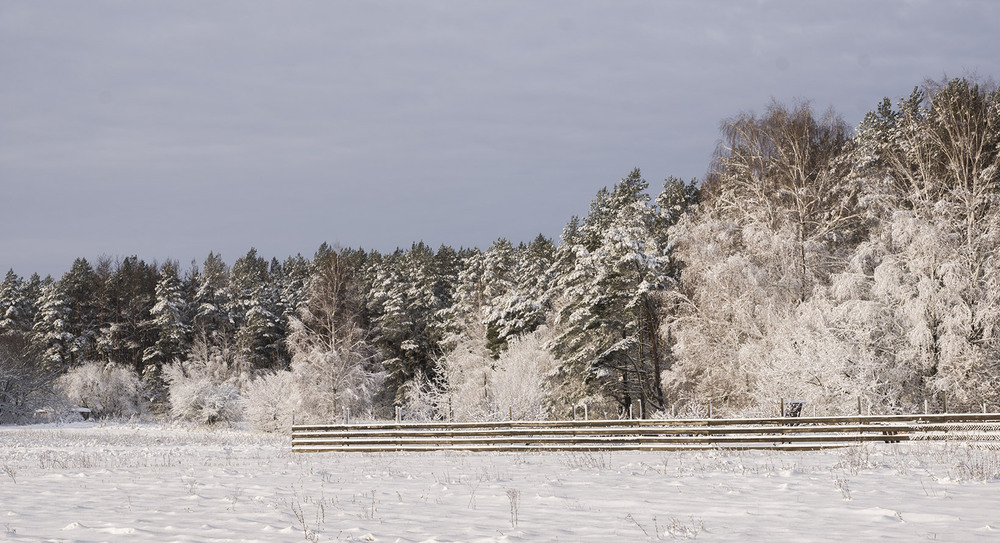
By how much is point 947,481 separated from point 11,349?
6856 centimetres

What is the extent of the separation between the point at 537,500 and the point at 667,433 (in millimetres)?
11526

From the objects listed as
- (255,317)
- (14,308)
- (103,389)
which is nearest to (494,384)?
(255,317)

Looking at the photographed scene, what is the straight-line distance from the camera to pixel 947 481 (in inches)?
467

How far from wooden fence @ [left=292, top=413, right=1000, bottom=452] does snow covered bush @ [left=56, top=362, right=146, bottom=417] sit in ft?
163

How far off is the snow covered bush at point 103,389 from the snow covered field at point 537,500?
53.7 meters

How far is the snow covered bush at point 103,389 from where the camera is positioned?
2579 inches

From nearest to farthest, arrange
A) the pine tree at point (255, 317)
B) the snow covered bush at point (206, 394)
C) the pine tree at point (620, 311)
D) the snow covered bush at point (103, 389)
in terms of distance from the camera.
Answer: the pine tree at point (620, 311) → the snow covered bush at point (206, 394) → the snow covered bush at point (103, 389) → the pine tree at point (255, 317)

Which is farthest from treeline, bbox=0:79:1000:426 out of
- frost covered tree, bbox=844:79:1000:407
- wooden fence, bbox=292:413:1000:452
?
wooden fence, bbox=292:413:1000:452

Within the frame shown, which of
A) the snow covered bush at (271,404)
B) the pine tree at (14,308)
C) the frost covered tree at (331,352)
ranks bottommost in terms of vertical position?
the snow covered bush at (271,404)

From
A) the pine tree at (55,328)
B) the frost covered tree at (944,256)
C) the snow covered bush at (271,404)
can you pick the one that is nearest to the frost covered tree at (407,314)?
the snow covered bush at (271,404)

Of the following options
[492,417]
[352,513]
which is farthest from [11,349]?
[352,513]

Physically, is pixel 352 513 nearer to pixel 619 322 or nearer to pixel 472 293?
pixel 619 322

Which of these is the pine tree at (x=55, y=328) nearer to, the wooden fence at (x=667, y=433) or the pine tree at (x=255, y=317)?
the pine tree at (x=255, y=317)

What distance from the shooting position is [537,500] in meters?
11.1
